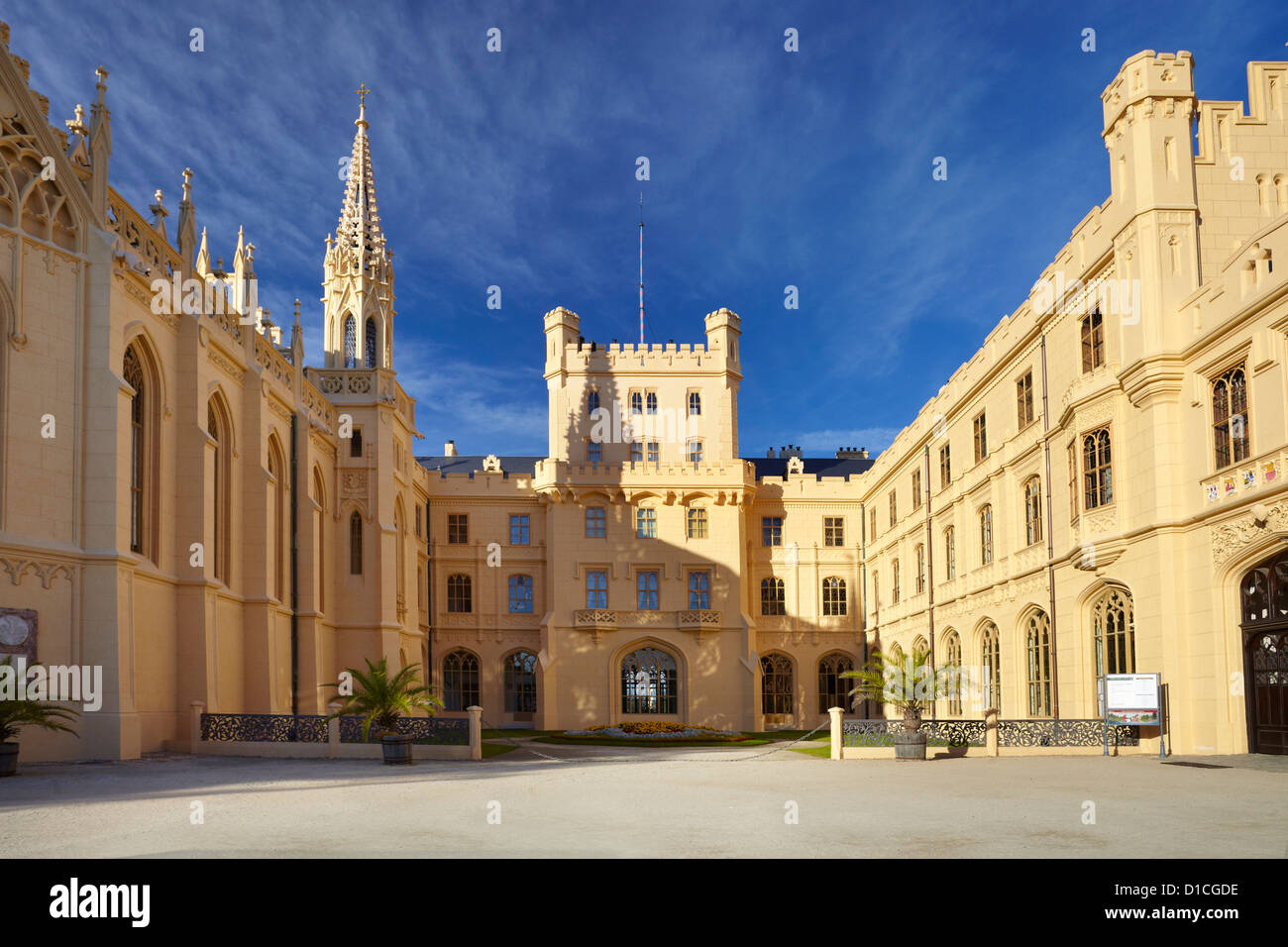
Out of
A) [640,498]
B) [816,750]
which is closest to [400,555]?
[640,498]

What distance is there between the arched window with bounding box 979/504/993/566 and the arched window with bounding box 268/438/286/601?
22.0 metres

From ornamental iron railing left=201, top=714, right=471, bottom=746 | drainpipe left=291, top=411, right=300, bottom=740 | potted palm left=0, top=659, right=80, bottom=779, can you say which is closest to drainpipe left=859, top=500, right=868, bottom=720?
drainpipe left=291, top=411, right=300, bottom=740

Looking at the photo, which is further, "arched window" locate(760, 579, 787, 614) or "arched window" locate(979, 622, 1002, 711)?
"arched window" locate(760, 579, 787, 614)

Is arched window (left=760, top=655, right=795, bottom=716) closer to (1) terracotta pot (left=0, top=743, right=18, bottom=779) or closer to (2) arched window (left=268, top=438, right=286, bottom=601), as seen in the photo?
(2) arched window (left=268, top=438, right=286, bottom=601)

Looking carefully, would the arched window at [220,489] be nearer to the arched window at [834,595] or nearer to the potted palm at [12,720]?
the potted palm at [12,720]

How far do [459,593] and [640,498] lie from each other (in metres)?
9.70

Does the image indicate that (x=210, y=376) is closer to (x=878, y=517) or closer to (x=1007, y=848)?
(x=1007, y=848)

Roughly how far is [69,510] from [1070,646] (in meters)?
22.9

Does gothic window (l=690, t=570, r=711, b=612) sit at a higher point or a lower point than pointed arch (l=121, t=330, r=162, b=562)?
lower

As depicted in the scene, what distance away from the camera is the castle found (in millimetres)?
22094

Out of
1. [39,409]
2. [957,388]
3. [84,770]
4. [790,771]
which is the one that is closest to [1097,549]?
[790,771]

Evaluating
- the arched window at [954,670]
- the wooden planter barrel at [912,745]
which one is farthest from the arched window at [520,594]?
the wooden planter barrel at [912,745]

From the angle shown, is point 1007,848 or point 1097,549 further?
point 1097,549
